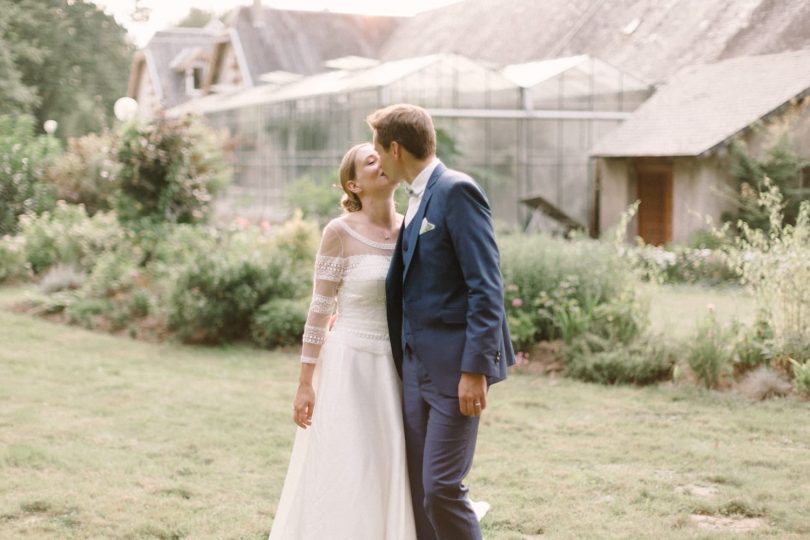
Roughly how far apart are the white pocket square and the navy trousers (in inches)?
18.8

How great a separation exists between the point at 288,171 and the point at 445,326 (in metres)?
22.6

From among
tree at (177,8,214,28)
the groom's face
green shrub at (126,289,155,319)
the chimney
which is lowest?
green shrub at (126,289,155,319)

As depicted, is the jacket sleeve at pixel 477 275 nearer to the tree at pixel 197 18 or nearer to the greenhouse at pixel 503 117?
the greenhouse at pixel 503 117

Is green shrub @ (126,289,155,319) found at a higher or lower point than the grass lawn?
higher

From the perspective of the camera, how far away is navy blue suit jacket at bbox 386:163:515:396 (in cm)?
331

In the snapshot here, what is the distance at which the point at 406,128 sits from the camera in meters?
3.49

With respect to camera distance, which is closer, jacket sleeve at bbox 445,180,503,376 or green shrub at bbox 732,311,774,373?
jacket sleeve at bbox 445,180,503,376

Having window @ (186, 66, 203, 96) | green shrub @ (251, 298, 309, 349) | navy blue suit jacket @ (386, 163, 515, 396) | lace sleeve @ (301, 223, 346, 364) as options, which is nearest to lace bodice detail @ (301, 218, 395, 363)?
lace sleeve @ (301, 223, 346, 364)

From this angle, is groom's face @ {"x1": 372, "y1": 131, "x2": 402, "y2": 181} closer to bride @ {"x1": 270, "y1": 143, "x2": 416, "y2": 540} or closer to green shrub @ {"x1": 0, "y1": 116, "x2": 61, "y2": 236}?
bride @ {"x1": 270, "y1": 143, "x2": 416, "y2": 540}

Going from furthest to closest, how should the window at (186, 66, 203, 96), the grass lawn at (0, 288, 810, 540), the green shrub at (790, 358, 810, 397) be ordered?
the window at (186, 66, 203, 96), the green shrub at (790, 358, 810, 397), the grass lawn at (0, 288, 810, 540)

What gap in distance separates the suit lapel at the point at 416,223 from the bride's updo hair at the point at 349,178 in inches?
17.3

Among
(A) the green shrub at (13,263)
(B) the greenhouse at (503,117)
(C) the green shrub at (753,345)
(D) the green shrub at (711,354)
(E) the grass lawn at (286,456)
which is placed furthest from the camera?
(B) the greenhouse at (503,117)

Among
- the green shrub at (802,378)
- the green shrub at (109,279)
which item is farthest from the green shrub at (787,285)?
the green shrub at (109,279)

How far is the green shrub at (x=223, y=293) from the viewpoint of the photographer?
33.2ft
